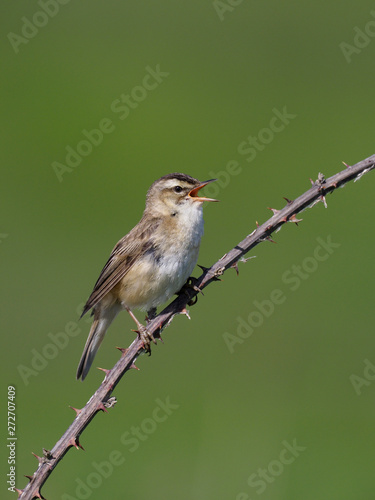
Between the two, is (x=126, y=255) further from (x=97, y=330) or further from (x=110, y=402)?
(x=110, y=402)

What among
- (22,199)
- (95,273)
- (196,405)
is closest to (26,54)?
(22,199)

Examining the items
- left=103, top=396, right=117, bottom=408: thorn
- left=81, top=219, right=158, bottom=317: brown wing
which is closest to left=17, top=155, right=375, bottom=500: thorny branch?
left=103, top=396, right=117, bottom=408: thorn

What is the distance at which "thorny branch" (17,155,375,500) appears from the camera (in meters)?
3.87

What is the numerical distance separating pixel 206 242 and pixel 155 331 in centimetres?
932

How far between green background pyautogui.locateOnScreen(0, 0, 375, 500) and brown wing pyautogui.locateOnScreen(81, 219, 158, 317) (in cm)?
239

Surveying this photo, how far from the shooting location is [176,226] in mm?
6652

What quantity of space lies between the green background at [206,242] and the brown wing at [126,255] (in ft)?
7.84

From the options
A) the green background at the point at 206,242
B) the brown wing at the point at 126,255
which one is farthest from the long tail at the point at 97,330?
the green background at the point at 206,242

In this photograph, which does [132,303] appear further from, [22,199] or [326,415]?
[22,199]

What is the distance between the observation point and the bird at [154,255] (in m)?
6.50

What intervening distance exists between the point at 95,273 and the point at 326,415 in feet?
15.6

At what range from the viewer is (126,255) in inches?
268

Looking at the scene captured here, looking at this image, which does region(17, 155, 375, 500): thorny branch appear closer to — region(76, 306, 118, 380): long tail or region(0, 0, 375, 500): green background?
region(76, 306, 118, 380): long tail

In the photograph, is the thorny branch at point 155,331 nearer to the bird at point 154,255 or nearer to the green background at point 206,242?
the bird at point 154,255
